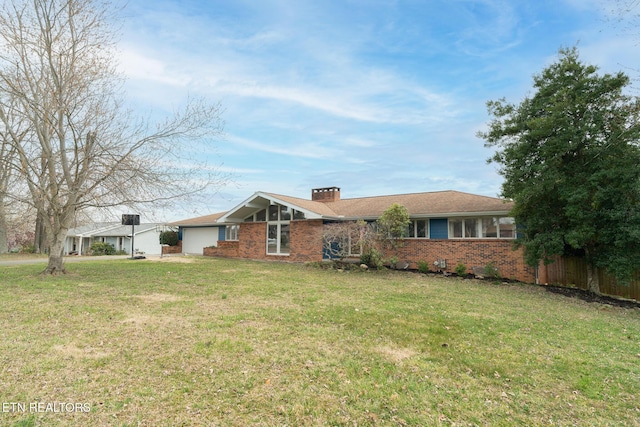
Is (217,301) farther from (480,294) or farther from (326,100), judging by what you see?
(326,100)

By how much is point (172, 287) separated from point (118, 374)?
21.1ft

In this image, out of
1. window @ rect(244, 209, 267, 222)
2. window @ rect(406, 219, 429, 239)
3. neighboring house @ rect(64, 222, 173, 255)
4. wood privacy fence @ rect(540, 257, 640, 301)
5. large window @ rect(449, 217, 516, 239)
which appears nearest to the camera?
wood privacy fence @ rect(540, 257, 640, 301)

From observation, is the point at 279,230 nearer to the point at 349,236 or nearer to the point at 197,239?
the point at 349,236

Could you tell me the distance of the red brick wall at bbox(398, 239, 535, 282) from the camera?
551 inches

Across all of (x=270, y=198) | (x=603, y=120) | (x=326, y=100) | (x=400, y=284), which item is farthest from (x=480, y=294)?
(x=270, y=198)

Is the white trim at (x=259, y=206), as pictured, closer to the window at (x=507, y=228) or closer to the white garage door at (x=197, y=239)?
the white garage door at (x=197, y=239)

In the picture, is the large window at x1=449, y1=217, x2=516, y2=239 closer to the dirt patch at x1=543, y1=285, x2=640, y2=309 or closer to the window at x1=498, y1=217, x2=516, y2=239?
the window at x1=498, y1=217, x2=516, y2=239

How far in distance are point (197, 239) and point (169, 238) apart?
8.65ft

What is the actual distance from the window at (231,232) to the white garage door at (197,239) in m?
1.55

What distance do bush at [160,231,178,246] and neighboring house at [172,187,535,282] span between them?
383 centimetres

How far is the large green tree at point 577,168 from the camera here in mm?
10039

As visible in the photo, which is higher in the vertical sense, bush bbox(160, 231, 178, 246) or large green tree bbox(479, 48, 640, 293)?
large green tree bbox(479, 48, 640, 293)

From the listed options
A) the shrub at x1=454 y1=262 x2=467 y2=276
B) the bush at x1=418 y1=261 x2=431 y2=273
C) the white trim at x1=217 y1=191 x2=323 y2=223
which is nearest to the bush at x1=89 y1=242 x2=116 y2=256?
the white trim at x1=217 y1=191 x2=323 y2=223

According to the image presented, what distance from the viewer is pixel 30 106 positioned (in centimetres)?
1089
